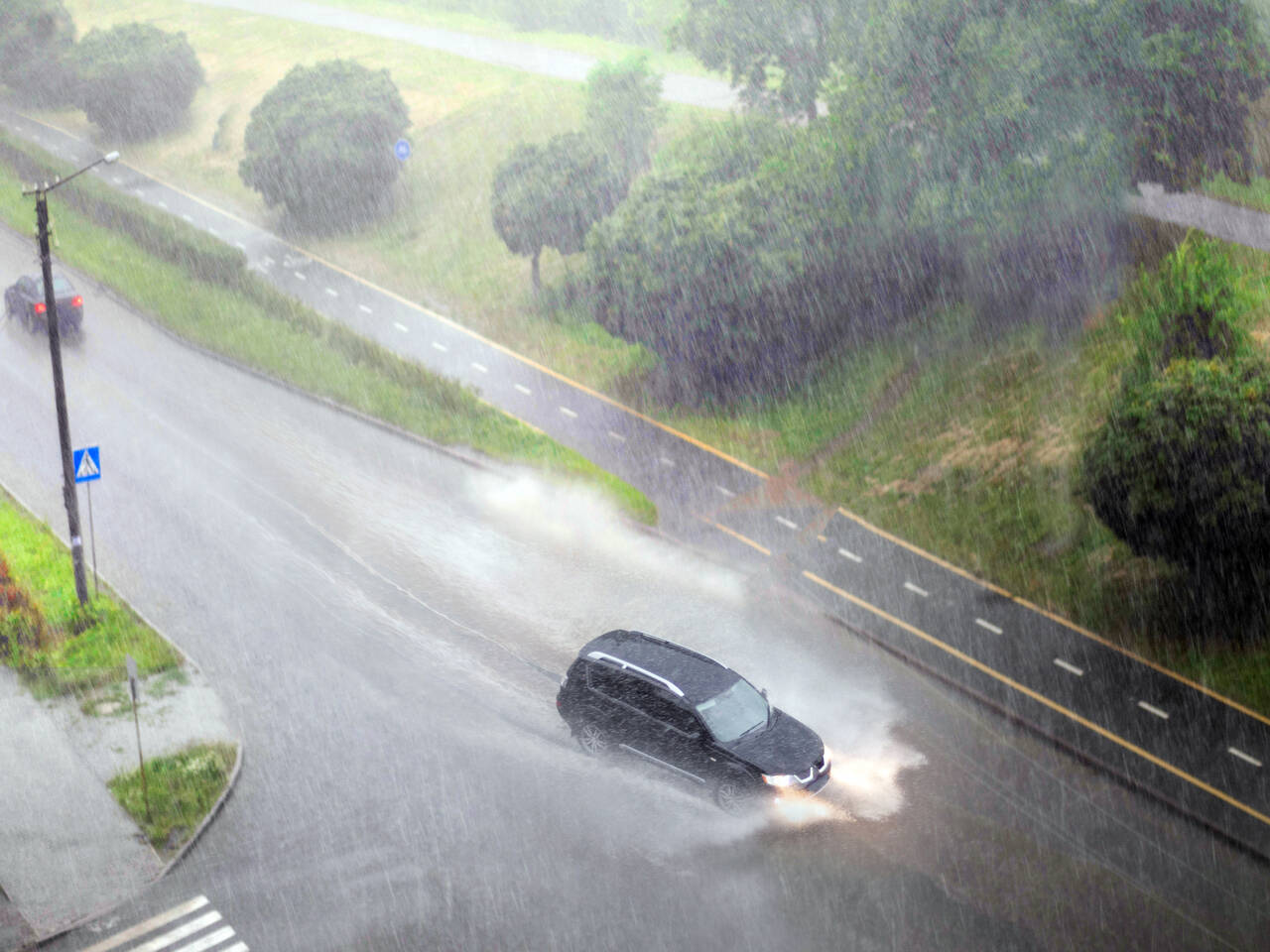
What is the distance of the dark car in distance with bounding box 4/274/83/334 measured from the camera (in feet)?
115

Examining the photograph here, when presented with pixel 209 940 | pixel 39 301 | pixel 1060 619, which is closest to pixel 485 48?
pixel 39 301

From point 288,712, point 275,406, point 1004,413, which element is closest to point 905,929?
point 288,712

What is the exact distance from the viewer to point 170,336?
36000 millimetres

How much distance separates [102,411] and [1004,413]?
22.6 m

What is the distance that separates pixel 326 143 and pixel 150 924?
34.1m

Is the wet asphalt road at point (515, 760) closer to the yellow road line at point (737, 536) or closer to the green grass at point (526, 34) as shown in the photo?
the yellow road line at point (737, 536)

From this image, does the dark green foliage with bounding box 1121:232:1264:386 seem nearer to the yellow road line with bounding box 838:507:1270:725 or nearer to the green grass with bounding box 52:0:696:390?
the yellow road line with bounding box 838:507:1270:725

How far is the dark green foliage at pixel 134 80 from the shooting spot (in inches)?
2136

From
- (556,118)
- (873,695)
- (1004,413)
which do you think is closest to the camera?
(873,695)

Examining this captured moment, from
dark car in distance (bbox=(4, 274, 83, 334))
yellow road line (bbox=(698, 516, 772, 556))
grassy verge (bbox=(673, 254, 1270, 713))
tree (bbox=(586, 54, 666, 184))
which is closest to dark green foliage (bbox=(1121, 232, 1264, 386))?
grassy verge (bbox=(673, 254, 1270, 713))

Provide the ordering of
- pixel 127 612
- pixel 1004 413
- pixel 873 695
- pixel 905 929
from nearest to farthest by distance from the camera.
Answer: pixel 905 929
pixel 873 695
pixel 127 612
pixel 1004 413

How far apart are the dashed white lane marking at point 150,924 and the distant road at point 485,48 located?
39.3 metres

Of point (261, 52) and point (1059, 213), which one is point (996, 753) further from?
point (261, 52)

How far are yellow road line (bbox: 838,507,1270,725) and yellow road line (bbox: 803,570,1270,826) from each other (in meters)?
2.13
